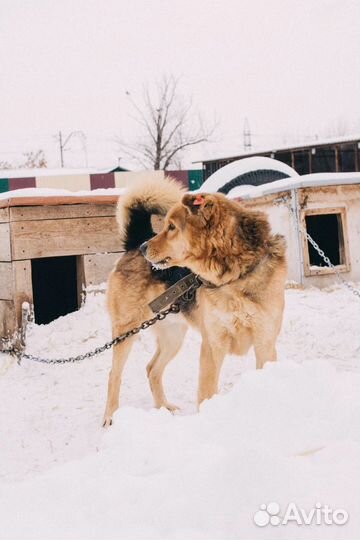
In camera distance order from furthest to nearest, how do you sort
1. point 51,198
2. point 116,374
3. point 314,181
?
point 314,181 → point 51,198 → point 116,374

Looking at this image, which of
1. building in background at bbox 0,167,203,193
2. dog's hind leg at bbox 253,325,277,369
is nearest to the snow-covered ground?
dog's hind leg at bbox 253,325,277,369

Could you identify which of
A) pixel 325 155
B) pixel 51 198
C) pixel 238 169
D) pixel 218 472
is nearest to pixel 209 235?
pixel 218 472

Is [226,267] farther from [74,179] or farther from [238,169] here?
[74,179]

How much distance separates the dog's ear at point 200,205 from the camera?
3762mm

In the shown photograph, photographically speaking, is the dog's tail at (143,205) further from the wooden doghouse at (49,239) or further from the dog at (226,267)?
the wooden doghouse at (49,239)

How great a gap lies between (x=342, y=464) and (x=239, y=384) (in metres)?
0.79

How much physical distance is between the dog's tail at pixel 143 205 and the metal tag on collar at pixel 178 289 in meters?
0.67

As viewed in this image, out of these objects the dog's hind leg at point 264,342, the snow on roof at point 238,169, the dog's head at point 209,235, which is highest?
the snow on roof at point 238,169

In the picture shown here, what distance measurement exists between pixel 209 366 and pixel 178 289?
760 millimetres

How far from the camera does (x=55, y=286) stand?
28.0ft

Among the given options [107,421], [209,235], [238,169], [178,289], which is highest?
[238,169]

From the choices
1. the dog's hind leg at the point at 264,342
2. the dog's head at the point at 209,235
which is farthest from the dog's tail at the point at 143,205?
the dog's hind leg at the point at 264,342
